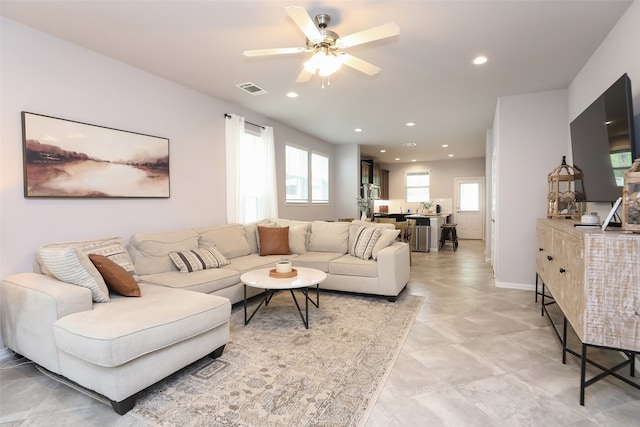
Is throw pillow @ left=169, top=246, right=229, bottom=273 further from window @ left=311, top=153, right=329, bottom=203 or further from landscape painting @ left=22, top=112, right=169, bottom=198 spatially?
window @ left=311, top=153, right=329, bottom=203

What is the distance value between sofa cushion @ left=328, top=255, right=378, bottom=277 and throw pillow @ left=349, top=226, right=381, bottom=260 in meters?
0.08

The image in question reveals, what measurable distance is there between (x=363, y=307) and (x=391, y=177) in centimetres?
846

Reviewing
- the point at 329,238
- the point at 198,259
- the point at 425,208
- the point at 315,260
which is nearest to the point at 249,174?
the point at 329,238


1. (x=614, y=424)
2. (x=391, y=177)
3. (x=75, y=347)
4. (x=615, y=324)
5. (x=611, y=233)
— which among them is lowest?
(x=614, y=424)

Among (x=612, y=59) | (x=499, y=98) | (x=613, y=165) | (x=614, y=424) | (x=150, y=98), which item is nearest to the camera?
(x=614, y=424)

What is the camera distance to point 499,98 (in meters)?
4.39

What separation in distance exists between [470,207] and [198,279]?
31.8 ft

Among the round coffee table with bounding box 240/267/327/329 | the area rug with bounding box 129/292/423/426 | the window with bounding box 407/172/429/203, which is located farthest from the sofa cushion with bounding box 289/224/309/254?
the window with bounding box 407/172/429/203

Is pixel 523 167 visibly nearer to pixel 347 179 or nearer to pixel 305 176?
pixel 305 176

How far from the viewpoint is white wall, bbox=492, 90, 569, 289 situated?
4.17m

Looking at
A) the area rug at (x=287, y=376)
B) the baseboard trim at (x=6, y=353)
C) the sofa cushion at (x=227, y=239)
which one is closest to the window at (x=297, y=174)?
the sofa cushion at (x=227, y=239)

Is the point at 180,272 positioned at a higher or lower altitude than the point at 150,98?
lower

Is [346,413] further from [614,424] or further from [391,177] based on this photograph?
[391,177]

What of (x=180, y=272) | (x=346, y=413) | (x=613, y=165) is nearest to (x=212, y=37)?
(x=180, y=272)
